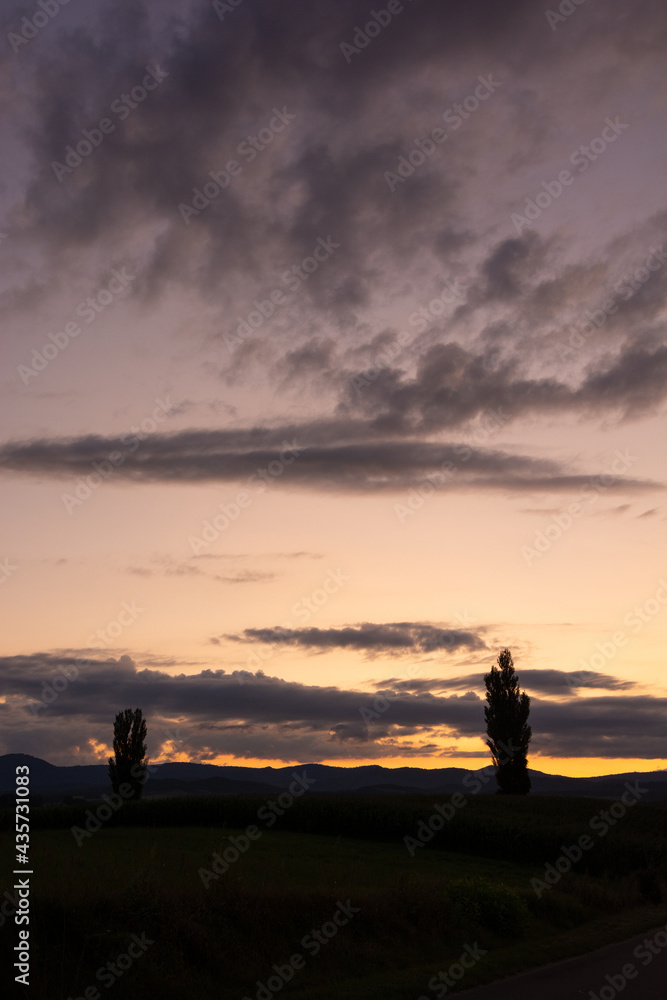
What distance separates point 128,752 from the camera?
78250 millimetres

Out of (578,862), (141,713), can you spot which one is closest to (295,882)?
(578,862)

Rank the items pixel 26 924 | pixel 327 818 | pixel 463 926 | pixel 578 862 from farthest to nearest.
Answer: pixel 327 818 → pixel 578 862 → pixel 463 926 → pixel 26 924

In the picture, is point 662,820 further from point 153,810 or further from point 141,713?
point 141,713

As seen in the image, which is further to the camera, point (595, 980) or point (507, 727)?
point (507, 727)

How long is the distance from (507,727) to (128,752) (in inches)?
1493

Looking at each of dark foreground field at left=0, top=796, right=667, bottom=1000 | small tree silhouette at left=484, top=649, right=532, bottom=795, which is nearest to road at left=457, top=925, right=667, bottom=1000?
dark foreground field at left=0, top=796, right=667, bottom=1000

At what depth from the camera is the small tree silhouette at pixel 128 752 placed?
255ft

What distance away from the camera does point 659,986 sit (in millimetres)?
15289

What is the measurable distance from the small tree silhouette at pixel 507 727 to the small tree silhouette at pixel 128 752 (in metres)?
34.8

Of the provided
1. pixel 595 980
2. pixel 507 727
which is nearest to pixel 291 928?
pixel 595 980

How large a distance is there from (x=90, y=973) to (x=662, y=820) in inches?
2140

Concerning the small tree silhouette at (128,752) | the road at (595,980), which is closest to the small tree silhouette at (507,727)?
the small tree silhouette at (128,752)

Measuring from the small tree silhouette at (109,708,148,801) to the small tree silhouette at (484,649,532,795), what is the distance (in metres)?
34.8

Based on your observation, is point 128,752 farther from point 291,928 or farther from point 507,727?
point 291,928
